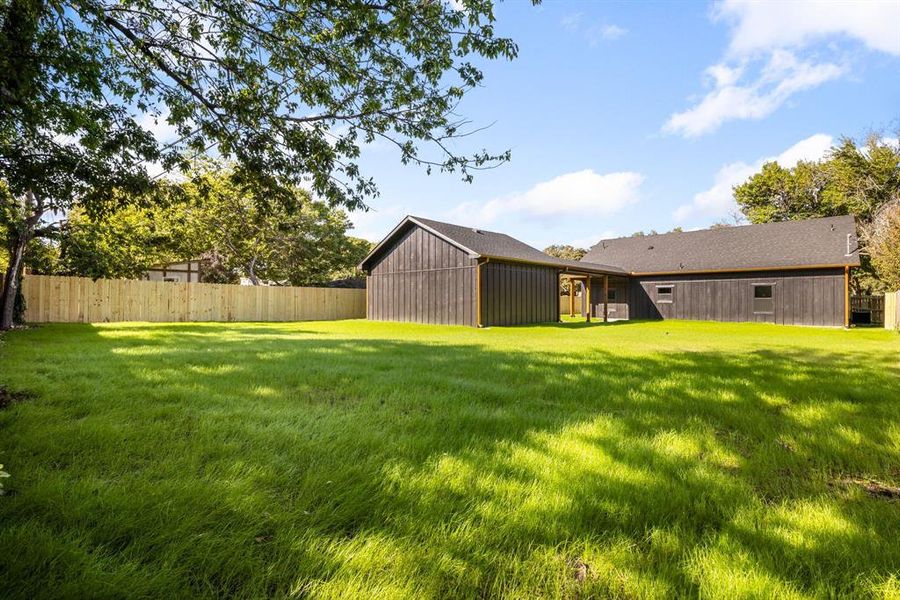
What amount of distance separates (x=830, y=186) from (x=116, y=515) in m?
36.3

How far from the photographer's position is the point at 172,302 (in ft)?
52.9

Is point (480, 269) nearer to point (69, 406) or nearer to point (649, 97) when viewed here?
point (649, 97)

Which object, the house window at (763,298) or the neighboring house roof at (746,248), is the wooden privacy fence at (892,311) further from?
the house window at (763,298)

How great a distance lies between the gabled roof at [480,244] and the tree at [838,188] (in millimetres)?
12406

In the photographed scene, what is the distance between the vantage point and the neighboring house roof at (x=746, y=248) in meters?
17.2

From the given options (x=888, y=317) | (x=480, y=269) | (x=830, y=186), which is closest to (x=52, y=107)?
(x=480, y=269)

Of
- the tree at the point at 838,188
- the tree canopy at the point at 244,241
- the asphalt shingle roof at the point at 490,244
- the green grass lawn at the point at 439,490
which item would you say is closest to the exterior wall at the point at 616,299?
the asphalt shingle roof at the point at 490,244

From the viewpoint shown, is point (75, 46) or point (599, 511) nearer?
point (599, 511)

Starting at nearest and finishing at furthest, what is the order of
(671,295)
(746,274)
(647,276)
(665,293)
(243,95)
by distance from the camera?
(243,95) < (746,274) < (671,295) < (665,293) < (647,276)

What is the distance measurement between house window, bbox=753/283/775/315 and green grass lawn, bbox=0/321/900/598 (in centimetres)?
1674

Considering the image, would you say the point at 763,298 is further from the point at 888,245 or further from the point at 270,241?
the point at 270,241

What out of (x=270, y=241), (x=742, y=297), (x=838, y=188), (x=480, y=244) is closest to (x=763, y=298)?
(x=742, y=297)

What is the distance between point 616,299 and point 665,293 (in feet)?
8.29

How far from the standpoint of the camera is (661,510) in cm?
191
